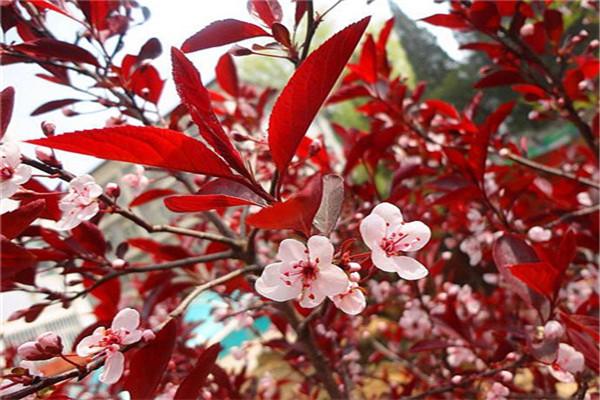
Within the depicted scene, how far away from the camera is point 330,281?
1.11ft

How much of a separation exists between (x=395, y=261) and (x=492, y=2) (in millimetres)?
683

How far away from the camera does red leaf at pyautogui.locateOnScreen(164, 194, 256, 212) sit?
357 millimetres

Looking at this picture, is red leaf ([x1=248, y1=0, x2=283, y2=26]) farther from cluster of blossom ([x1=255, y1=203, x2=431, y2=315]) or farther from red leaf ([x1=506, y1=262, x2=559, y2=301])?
red leaf ([x1=506, y1=262, x2=559, y2=301])

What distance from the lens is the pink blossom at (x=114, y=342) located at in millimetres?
375

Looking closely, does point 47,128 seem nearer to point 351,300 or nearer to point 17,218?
point 17,218

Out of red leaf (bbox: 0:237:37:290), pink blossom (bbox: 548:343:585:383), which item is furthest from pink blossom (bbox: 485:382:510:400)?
red leaf (bbox: 0:237:37:290)

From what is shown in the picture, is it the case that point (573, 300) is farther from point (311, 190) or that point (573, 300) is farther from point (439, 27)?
point (311, 190)

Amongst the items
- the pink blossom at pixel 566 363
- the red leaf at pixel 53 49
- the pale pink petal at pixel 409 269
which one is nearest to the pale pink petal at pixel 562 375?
the pink blossom at pixel 566 363

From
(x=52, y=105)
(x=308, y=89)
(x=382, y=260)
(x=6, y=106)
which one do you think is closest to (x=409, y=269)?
(x=382, y=260)

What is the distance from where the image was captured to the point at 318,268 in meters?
0.34

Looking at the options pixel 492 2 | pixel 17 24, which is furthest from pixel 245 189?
pixel 492 2

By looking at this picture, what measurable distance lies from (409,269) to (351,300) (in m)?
0.05

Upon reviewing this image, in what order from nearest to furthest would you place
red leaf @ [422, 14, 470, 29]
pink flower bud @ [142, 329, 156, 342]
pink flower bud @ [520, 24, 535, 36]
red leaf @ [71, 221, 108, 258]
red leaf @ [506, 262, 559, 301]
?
pink flower bud @ [142, 329, 156, 342]
red leaf @ [506, 262, 559, 301]
red leaf @ [71, 221, 108, 258]
red leaf @ [422, 14, 470, 29]
pink flower bud @ [520, 24, 535, 36]

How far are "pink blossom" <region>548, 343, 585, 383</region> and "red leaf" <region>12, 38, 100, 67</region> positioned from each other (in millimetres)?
666
